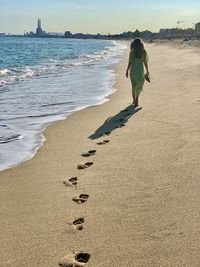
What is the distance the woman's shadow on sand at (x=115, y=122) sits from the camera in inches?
284

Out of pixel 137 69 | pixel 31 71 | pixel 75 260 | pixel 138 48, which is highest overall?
pixel 138 48

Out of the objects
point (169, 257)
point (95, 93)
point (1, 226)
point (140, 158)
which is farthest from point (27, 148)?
point (95, 93)

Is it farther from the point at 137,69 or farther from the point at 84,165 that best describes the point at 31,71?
the point at 84,165

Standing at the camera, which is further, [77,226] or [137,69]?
[137,69]

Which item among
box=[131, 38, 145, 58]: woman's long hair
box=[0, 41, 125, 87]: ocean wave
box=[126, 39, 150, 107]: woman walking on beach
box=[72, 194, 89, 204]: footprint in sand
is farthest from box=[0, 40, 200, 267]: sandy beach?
box=[0, 41, 125, 87]: ocean wave

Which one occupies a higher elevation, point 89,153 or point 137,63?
point 137,63

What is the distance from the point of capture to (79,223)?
Result: 3.80 m

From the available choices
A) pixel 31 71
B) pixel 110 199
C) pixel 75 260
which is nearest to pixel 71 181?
pixel 110 199

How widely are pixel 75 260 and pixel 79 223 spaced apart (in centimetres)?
62

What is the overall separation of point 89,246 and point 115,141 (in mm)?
3241

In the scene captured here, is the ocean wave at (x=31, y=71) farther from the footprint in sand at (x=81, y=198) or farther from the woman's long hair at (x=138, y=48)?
the footprint in sand at (x=81, y=198)

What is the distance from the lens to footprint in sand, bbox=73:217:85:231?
3.70 metres

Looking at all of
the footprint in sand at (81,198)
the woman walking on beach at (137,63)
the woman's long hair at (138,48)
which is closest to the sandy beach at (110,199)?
the footprint in sand at (81,198)

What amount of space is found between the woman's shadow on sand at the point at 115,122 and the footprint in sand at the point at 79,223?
3.07 m
